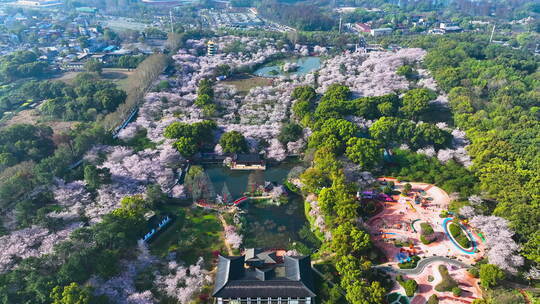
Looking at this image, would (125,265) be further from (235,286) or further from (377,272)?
(377,272)

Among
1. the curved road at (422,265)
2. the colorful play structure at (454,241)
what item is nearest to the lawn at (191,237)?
the curved road at (422,265)

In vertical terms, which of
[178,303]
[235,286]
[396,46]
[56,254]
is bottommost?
[178,303]

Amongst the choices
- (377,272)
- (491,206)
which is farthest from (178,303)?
(491,206)

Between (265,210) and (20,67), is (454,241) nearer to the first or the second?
(265,210)

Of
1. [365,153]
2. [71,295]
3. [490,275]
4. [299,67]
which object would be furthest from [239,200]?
[299,67]

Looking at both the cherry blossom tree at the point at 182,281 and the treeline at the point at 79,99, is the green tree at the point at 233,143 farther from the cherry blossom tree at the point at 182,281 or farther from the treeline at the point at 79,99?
the treeline at the point at 79,99

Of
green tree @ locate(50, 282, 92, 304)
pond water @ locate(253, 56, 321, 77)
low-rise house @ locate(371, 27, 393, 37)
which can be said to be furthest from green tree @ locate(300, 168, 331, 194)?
low-rise house @ locate(371, 27, 393, 37)
